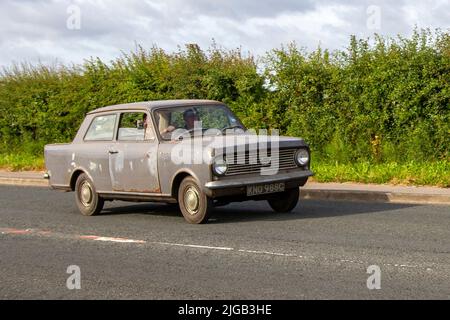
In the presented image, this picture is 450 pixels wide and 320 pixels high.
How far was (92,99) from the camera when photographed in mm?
24703

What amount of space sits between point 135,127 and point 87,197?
1.64 metres

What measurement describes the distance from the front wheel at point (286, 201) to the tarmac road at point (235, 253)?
167 millimetres

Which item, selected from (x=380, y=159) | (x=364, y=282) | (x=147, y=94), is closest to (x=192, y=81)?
(x=147, y=94)

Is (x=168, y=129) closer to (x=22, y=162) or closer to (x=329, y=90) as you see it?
(x=329, y=90)

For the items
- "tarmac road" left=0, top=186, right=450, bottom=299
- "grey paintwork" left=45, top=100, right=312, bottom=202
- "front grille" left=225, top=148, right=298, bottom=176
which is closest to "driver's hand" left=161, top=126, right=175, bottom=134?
"grey paintwork" left=45, top=100, right=312, bottom=202

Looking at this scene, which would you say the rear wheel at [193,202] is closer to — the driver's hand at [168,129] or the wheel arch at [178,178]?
the wheel arch at [178,178]

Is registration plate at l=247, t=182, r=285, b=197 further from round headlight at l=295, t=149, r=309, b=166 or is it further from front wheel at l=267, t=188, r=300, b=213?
front wheel at l=267, t=188, r=300, b=213

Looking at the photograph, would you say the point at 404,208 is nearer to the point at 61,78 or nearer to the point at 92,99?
the point at 92,99

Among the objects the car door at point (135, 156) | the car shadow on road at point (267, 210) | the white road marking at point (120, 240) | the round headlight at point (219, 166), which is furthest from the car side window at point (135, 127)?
the white road marking at point (120, 240)

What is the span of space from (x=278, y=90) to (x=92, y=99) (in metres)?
7.06

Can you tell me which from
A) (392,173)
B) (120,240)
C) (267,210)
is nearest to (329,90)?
(392,173)

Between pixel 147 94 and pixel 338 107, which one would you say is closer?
pixel 338 107

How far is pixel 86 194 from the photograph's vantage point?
1334 centimetres

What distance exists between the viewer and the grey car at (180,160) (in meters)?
11.1
